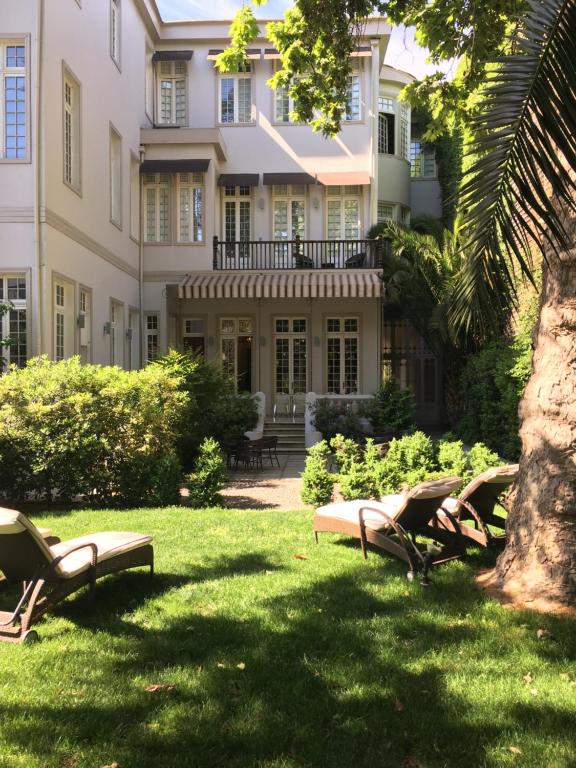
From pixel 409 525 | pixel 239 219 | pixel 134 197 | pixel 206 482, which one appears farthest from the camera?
pixel 239 219

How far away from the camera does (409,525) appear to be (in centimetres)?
589

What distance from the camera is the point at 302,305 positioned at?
21.3 metres

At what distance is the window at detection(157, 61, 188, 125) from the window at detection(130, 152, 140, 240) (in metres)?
3.52

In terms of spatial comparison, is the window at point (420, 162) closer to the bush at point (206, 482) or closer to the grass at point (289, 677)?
the bush at point (206, 482)

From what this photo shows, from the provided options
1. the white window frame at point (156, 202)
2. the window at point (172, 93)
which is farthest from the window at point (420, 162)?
the white window frame at point (156, 202)

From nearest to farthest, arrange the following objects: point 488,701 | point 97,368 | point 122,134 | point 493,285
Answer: point 488,701 < point 493,285 < point 97,368 < point 122,134

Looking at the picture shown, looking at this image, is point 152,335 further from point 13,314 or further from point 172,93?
point 13,314

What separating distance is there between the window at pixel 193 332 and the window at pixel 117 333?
383 centimetres

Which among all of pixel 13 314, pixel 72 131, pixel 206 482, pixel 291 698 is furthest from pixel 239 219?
pixel 291 698

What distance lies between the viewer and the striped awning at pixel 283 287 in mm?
18828

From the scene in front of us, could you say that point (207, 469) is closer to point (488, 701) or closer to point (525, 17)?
point (488, 701)

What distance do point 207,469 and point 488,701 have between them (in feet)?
20.5

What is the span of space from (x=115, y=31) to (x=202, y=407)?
34.9 ft

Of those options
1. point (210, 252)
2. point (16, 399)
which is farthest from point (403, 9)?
point (210, 252)
